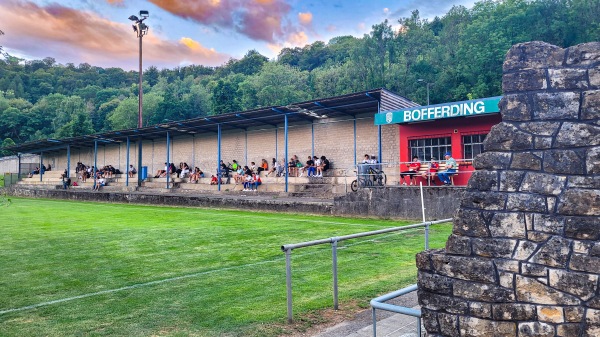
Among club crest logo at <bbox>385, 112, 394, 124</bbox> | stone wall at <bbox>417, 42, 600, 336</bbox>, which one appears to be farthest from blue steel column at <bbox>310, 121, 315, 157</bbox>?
stone wall at <bbox>417, 42, 600, 336</bbox>

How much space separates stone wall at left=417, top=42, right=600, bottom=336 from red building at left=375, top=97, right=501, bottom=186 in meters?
12.8

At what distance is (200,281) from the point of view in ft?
23.4

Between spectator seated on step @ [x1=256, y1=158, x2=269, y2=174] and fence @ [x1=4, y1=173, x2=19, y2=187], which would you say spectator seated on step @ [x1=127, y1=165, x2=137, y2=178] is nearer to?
spectator seated on step @ [x1=256, y1=158, x2=269, y2=174]

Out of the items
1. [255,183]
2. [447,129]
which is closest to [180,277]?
[447,129]

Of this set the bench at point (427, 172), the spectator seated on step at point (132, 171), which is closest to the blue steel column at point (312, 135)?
the bench at point (427, 172)

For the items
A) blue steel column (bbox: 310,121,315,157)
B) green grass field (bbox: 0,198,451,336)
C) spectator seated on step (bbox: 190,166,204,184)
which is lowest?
green grass field (bbox: 0,198,451,336)

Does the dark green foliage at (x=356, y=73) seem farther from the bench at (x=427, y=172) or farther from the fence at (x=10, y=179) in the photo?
the bench at (x=427, y=172)

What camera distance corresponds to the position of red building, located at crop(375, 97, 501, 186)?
16656mm

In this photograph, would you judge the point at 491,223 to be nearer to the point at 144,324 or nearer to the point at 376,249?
the point at 144,324

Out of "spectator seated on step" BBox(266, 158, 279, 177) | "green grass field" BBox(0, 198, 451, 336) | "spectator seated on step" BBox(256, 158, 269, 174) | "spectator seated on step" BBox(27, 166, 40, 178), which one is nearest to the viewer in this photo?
"green grass field" BBox(0, 198, 451, 336)

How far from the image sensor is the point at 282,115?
23891 mm

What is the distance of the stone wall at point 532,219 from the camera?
3467mm

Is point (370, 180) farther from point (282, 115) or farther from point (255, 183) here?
point (255, 183)

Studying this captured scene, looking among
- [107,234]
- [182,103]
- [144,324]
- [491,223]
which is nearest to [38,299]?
[144,324]
